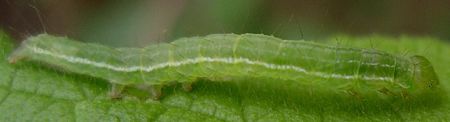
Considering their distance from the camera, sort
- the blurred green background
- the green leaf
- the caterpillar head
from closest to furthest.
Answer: the green leaf, the caterpillar head, the blurred green background

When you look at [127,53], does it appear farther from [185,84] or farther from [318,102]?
[318,102]

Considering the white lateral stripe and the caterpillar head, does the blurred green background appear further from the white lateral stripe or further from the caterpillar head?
the caterpillar head

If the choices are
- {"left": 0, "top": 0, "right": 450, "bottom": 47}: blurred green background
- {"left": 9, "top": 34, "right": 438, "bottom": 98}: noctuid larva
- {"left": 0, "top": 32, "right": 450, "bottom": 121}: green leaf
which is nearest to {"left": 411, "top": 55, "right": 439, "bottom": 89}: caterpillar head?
{"left": 9, "top": 34, "right": 438, "bottom": 98}: noctuid larva

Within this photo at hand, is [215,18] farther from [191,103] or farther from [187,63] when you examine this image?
[191,103]

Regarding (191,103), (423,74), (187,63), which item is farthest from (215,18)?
(423,74)

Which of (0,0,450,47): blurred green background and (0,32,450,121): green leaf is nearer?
(0,32,450,121): green leaf

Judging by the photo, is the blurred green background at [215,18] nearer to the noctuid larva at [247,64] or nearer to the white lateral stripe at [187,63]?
the white lateral stripe at [187,63]

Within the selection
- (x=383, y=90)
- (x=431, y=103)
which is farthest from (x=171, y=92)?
(x=431, y=103)
